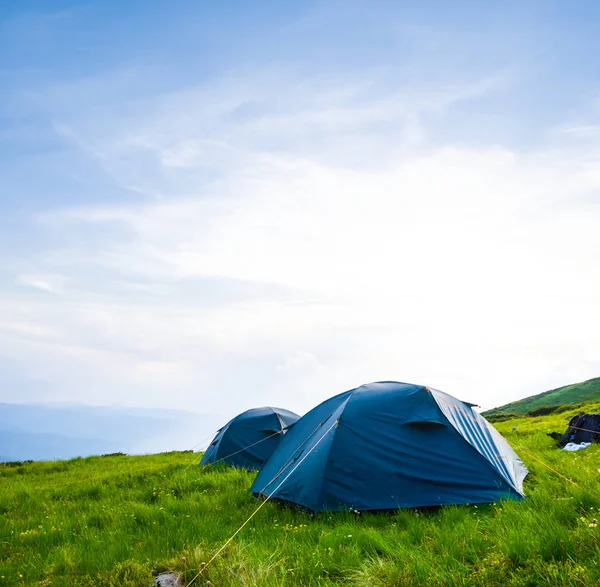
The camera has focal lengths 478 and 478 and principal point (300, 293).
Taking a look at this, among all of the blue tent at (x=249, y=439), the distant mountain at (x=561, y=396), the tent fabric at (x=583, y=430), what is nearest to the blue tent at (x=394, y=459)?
the blue tent at (x=249, y=439)

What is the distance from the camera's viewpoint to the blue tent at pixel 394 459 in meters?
8.77

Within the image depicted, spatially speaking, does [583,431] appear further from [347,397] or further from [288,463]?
[288,463]

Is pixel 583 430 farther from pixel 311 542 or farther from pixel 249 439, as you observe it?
pixel 311 542

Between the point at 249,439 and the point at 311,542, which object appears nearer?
the point at 311,542

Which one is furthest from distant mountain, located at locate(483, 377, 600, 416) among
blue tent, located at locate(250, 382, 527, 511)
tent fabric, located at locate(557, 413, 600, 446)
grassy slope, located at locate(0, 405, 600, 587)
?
grassy slope, located at locate(0, 405, 600, 587)

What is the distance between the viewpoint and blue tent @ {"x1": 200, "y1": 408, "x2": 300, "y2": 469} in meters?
16.8

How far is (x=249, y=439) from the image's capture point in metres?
17.3

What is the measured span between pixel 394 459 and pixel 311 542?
9.09ft

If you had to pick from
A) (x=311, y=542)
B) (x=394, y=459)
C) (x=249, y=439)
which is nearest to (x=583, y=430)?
(x=394, y=459)

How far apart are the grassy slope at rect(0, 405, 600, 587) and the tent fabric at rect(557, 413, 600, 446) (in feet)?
17.6

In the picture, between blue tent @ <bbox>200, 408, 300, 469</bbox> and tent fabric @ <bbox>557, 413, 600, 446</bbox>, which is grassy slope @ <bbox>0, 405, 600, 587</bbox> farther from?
tent fabric @ <bbox>557, 413, 600, 446</bbox>

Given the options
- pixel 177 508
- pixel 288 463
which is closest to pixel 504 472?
pixel 288 463

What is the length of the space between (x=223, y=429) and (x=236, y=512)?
29.1 ft

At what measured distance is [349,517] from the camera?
8.29 meters
